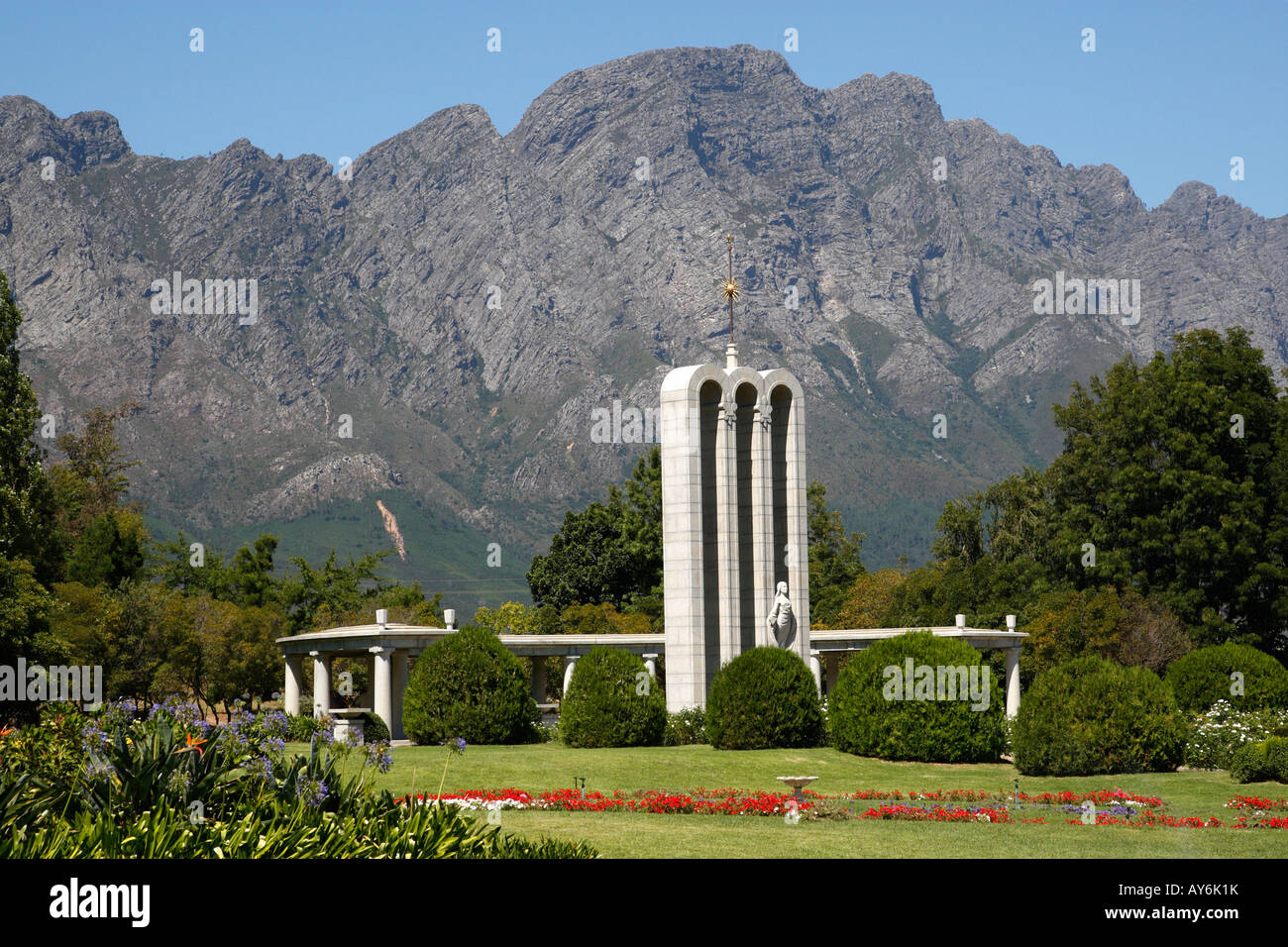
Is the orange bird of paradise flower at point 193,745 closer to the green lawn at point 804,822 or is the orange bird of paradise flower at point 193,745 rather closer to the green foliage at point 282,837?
the green foliage at point 282,837

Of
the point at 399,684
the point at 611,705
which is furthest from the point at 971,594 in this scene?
the point at 611,705

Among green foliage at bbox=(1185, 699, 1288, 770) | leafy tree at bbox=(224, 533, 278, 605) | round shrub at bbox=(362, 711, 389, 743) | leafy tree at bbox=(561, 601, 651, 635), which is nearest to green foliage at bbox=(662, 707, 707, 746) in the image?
round shrub at bbox=(362, 711, 389, 743)

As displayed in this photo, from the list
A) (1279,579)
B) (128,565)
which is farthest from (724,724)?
(128,565)

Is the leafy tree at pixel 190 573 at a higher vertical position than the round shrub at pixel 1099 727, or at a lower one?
higher

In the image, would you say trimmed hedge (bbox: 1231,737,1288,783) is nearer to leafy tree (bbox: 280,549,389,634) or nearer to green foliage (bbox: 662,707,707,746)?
green foliage (bbox: 662,707,707,746)

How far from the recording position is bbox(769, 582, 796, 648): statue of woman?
36344 millimetres

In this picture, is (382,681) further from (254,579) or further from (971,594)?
(254,579)

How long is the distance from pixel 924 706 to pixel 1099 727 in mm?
3821

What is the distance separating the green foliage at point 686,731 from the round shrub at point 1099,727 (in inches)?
323

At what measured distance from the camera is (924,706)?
30.4m

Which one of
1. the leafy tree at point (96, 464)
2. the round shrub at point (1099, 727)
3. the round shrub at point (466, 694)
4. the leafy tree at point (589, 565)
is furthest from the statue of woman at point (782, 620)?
the leafy tree at point (96, 464)

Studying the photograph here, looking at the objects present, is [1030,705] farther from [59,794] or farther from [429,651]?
[59,794]

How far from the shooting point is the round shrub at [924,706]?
30297 millimetres

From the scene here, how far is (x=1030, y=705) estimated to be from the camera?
1156 inches
